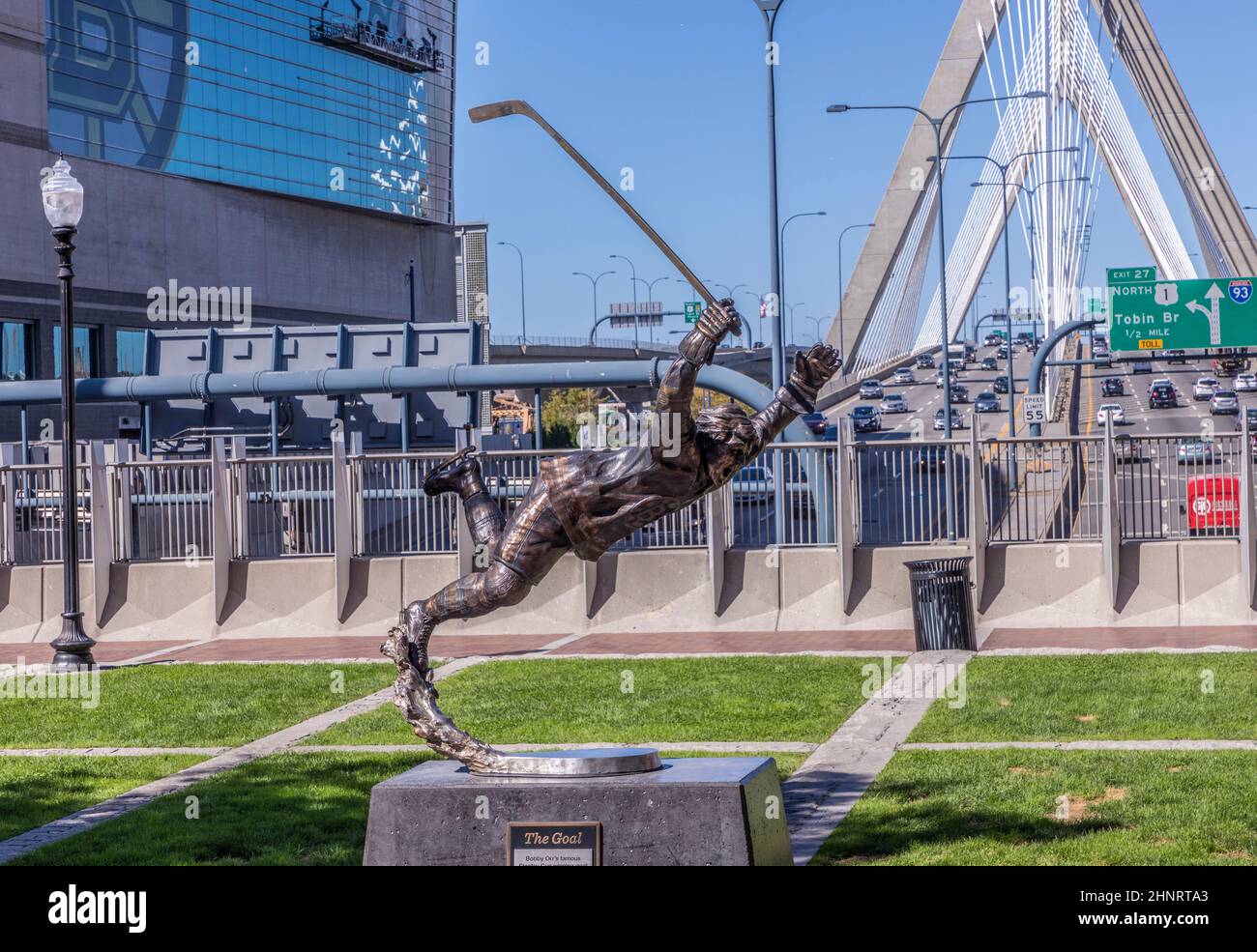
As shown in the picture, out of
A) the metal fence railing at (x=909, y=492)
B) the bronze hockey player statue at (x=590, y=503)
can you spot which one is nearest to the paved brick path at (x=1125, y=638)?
the metal fence railing at (x=909, y=492)

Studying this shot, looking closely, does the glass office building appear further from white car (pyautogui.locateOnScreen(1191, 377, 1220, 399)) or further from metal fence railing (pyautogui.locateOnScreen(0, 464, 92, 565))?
metal fence railing (pyautogui.locateOnScreen(0, 464, 92, 565))

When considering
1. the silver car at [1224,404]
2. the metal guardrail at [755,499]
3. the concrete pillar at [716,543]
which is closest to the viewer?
the metal guardrail at [755,499]

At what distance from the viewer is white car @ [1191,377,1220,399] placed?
76.7 m

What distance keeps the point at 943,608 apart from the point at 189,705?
769cm

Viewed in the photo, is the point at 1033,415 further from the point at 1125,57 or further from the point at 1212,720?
the point at 1125,57

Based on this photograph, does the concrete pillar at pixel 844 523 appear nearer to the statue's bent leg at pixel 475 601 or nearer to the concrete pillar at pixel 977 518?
the concrete pillar at pixel 977 518

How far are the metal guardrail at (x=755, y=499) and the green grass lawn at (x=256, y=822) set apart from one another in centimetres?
832

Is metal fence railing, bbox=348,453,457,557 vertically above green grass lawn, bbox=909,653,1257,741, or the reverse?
metal fence railing, bbox=348,453,457,557

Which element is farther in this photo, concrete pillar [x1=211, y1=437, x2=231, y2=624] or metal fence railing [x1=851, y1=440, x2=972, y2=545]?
concrete pillar [x1=211, y1=437, x2=231, y2=624]

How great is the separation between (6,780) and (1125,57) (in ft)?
190

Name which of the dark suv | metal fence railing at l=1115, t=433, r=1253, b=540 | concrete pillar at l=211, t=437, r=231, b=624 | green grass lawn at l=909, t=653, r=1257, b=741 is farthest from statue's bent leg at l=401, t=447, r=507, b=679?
the dark suv

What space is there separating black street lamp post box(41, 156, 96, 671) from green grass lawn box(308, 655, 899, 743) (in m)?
4.22

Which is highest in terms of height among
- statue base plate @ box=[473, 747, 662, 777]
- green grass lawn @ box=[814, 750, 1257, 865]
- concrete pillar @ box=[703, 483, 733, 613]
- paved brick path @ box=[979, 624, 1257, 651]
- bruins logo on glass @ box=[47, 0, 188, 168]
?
bruins logo on glass @ box=[47, 0, 188, 168]

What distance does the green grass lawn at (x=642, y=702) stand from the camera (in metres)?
12.4
